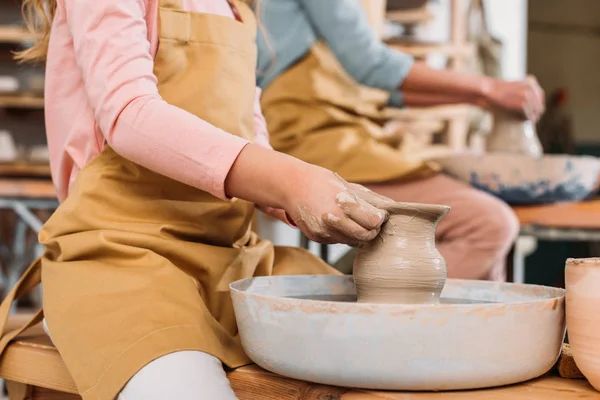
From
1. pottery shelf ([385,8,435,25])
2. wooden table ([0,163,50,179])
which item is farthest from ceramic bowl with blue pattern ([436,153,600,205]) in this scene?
wooden table ([0,163,50,179])

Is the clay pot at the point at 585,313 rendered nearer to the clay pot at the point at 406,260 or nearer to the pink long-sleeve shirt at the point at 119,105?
the clay pot at the point at 406,260

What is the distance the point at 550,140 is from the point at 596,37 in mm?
2546

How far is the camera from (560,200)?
1.83m

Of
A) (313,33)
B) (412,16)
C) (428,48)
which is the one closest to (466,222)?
(313,33)

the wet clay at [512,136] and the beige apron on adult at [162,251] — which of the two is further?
the wet clay at [512,136]

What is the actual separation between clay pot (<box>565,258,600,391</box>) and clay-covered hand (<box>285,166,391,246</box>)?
0.18 m

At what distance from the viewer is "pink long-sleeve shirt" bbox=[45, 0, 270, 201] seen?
80 cm

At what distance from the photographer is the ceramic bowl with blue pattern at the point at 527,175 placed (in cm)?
175

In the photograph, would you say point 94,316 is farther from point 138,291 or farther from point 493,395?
point 493,395

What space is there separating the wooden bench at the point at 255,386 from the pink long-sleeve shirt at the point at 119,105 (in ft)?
0.67

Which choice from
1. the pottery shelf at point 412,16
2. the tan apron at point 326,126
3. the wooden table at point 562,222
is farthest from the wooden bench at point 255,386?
the pottery shelf at point 412,16

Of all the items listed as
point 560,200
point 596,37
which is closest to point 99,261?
point 560,200

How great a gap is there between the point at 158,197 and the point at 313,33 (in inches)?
35.3

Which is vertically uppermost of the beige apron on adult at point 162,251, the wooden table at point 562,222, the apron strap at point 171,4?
the apron strap at point 171,4
